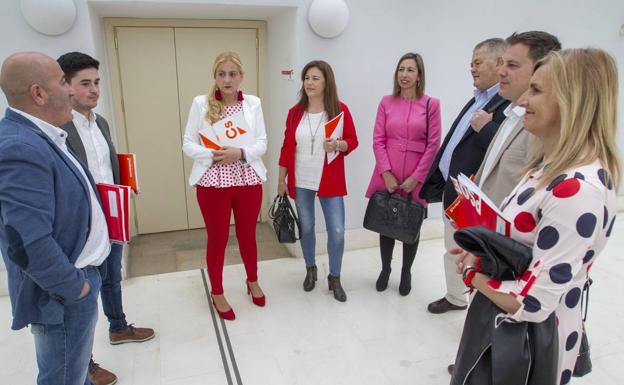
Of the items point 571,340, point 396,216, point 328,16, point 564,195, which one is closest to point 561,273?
point 564,195

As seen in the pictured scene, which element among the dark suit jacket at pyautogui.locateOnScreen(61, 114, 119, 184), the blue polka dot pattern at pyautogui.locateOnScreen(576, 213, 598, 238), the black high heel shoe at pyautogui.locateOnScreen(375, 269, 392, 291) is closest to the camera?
the blue polka dot pattern at pyautogui.locateOnScreen(576, 213, 598, 238)

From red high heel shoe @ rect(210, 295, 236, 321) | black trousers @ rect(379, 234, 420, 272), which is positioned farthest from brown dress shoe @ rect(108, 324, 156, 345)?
black trousers @ rect(379, 234, 420, 272)

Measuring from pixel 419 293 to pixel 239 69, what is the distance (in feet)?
6.54

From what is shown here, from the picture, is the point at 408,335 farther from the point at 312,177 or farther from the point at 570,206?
the point at 570,206

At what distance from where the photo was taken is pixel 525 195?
1.17 meters

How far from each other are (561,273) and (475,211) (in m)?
0.29

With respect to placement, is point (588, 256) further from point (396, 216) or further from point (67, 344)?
point (396, 216)

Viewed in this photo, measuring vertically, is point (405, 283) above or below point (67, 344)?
below

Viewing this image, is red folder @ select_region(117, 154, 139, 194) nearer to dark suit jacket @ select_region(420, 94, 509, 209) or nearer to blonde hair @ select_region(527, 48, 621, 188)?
dark suit jacket @ select_region(420, 94, 509, 209)

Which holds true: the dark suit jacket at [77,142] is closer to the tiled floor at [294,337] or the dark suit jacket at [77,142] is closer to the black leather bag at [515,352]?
the tiled floor at [294,337]

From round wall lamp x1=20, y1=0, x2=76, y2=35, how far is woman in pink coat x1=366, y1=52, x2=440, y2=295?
212 cm

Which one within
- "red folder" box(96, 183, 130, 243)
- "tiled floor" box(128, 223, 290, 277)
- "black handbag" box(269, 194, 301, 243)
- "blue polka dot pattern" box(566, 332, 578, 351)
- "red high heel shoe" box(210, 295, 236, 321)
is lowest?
"tiled floor" box(128, 223, 290, 277)

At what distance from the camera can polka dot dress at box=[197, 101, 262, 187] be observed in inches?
98.3

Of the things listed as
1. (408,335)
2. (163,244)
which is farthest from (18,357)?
(408,335)
